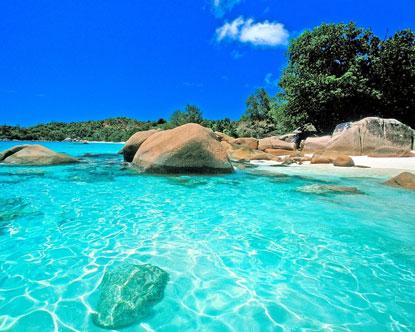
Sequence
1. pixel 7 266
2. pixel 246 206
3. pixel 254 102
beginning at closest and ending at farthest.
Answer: pixel 7 266, pixel 246 206, pixel 254 102

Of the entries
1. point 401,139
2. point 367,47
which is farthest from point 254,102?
point 401,139

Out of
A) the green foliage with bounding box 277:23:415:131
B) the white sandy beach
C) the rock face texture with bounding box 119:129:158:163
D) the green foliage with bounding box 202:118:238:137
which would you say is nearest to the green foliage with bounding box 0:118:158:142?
the green foliage with bounding box 202:118:238:137

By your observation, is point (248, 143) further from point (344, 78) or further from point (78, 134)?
point (78, 134)

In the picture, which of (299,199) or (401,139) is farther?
(401,139)

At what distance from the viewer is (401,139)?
1867 centimetres

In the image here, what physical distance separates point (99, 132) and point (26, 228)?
90.3 m

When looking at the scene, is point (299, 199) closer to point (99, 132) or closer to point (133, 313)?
point (133, 313)

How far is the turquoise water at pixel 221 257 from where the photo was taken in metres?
2.71

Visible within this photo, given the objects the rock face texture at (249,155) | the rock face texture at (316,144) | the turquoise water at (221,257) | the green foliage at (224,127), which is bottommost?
the turquoise water at (221,257)

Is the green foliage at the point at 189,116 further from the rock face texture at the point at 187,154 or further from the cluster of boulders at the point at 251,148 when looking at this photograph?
the rock face texture at the point at 187,154

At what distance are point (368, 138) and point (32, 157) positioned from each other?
63.0ft

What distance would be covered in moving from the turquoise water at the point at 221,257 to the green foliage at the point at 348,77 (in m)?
17.5

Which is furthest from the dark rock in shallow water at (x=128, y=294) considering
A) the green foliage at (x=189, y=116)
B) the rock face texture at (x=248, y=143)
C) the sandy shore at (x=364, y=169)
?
the green foliage at (x=189, y=116)

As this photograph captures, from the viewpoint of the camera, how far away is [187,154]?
415 inches
